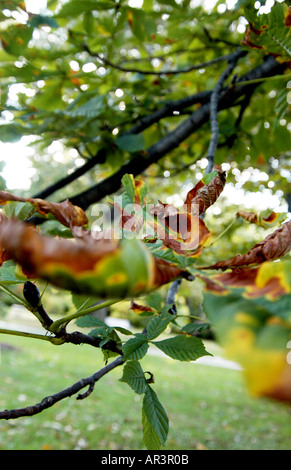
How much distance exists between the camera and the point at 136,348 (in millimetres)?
715

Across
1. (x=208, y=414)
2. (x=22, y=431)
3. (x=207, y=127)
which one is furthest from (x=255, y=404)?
(x=207, y=127)

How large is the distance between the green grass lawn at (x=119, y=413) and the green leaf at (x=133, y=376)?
309cm

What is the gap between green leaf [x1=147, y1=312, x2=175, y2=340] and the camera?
70 cm

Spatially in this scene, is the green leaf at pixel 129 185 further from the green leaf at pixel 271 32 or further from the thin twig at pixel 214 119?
the green leaf at pixel 271 32

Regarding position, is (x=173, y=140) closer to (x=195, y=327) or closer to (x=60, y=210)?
(x=195, y=327)

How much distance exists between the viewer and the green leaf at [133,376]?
2.37 ft

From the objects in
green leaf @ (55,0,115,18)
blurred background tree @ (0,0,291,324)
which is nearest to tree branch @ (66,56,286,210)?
blurred background tree @ (0,0,291,324)

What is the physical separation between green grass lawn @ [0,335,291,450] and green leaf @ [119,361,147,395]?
3.09m

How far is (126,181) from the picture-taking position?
52 centimetres

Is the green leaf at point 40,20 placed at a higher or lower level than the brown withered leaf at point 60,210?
higher

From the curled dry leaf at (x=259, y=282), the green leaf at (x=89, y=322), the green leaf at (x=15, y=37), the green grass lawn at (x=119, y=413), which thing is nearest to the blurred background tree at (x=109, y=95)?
the green leaf at (x=15, y=37)

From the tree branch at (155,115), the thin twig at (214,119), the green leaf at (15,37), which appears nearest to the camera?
the thin twig at (214,119)
